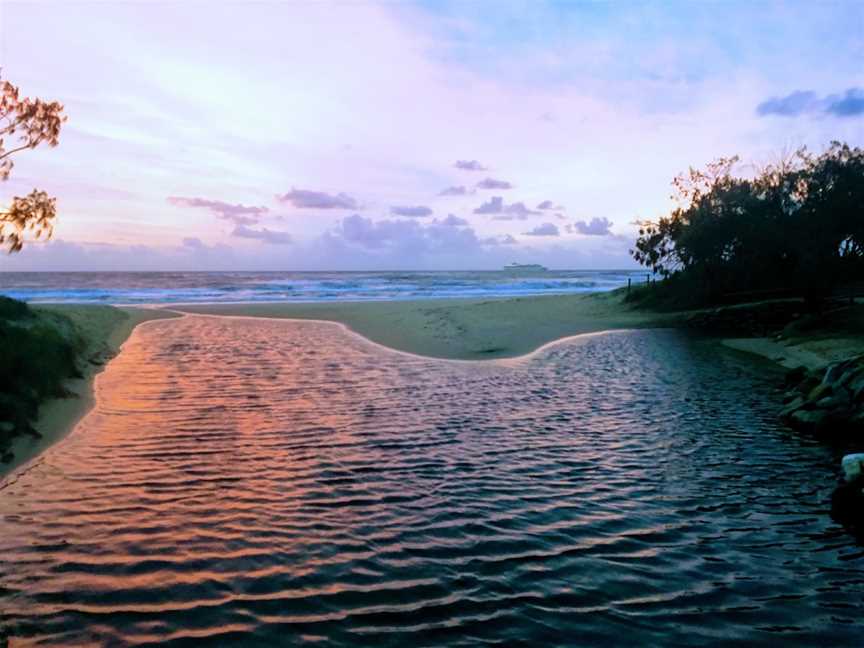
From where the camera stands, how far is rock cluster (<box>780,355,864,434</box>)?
12867 mm

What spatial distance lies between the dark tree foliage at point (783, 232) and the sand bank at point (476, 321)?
15.9 feet

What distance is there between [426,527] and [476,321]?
29960 millimetres

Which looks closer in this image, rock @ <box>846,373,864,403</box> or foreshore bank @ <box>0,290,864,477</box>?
rock @ <box>846,373,864,403</box>

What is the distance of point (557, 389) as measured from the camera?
57.3 feet

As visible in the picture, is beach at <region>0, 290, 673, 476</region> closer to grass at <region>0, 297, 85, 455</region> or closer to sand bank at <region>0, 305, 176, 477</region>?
sand bank at <region>0, 305, 176, 477</region>

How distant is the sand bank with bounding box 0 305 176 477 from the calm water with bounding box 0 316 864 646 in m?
0.43

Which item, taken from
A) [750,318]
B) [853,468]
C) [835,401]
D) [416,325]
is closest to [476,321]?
[416,325]

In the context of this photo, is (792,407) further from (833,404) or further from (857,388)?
(857,388)

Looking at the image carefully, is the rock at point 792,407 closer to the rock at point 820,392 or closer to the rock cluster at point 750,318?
the rock at point 820,392

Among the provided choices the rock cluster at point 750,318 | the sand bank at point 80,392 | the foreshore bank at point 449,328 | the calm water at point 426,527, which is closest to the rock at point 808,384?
the calm water at point 426,527

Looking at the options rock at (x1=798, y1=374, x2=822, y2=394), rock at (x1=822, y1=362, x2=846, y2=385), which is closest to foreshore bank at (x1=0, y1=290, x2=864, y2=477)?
rock at (x1=798, y1=374, x2=822, y2=394)

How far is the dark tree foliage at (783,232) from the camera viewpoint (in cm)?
3309

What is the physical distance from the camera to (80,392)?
16.3m

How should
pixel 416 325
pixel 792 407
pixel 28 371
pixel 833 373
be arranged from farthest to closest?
1. pixel 416 325
2. pixel 833 373
3. pixel 792 407
4. pixel 28 371
